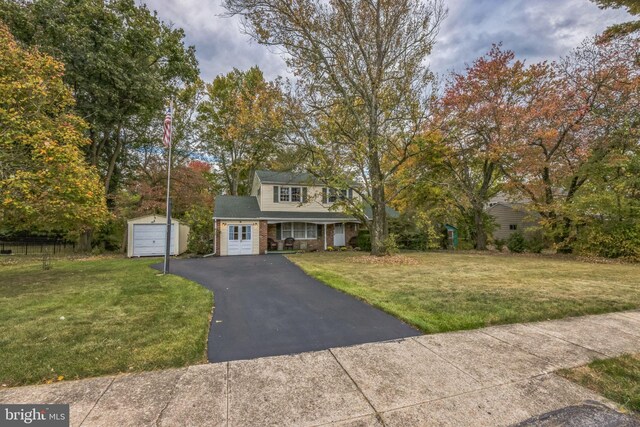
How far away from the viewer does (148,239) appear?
16.1 m

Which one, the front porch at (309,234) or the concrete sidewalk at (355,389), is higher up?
the front porch at (309,234)

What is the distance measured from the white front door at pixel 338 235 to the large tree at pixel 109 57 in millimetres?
14629

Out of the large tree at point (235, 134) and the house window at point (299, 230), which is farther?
the house window at point (299, 230)

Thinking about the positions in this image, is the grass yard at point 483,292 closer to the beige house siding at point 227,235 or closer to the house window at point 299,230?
the beige house siding at point 227,235

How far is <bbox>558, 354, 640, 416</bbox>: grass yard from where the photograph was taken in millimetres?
2603

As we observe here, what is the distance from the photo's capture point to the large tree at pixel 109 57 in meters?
14.5

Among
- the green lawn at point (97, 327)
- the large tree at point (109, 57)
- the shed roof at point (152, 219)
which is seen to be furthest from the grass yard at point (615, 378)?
the large tree at point (109, 57)

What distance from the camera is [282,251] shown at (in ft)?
57.5

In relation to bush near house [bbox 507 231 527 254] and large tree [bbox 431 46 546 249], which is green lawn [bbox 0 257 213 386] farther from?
bush near house [bbox 507 231 527 254]

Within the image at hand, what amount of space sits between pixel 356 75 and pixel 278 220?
924 centimetres

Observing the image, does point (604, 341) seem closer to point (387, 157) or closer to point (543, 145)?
point (387, 157)

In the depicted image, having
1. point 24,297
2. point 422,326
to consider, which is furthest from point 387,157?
point 24,297

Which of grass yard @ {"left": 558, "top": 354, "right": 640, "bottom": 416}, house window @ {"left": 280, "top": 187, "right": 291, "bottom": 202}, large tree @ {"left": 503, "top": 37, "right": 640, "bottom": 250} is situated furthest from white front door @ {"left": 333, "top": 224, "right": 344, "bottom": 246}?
grass yard @ {"left": 558, "top": 354, "right": 640, "bottom": 416}

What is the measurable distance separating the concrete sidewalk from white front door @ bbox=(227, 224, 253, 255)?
13842 mm
